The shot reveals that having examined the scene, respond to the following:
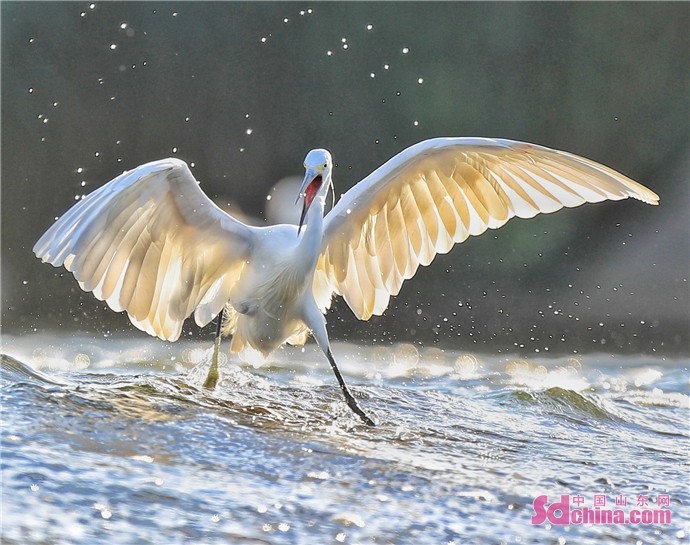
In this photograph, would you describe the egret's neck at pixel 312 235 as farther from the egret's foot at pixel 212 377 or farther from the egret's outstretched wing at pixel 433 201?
the egret's foot at pixel 212 377

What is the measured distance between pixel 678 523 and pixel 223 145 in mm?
6759

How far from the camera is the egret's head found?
3.31 m

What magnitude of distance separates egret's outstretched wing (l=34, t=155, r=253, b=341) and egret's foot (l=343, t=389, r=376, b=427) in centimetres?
57

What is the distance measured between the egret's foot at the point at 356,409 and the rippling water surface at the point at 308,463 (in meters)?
0.04

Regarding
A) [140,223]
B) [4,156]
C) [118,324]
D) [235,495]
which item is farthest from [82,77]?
[235,495]

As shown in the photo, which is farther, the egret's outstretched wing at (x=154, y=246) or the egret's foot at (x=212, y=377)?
the egret's foot at (x=212, y=377)

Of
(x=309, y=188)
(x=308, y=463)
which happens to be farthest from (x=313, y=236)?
(x=308, y=463)

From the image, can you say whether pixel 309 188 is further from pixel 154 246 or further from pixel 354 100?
pixel 354 100

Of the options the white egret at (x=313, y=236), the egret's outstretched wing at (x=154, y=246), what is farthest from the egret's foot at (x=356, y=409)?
the egret's outstretched wing at (x=154, y=246)

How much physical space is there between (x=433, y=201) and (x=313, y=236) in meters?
0.51

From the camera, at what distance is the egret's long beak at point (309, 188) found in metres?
3.32

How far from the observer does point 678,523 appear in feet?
7.91

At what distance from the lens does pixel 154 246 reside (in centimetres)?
337

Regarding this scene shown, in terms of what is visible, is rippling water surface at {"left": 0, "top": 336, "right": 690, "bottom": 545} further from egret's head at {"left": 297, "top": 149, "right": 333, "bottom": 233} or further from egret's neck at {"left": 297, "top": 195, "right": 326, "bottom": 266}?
egret's head at {"left": 297, "top": 149, "right": 333, "bottom": 233}
